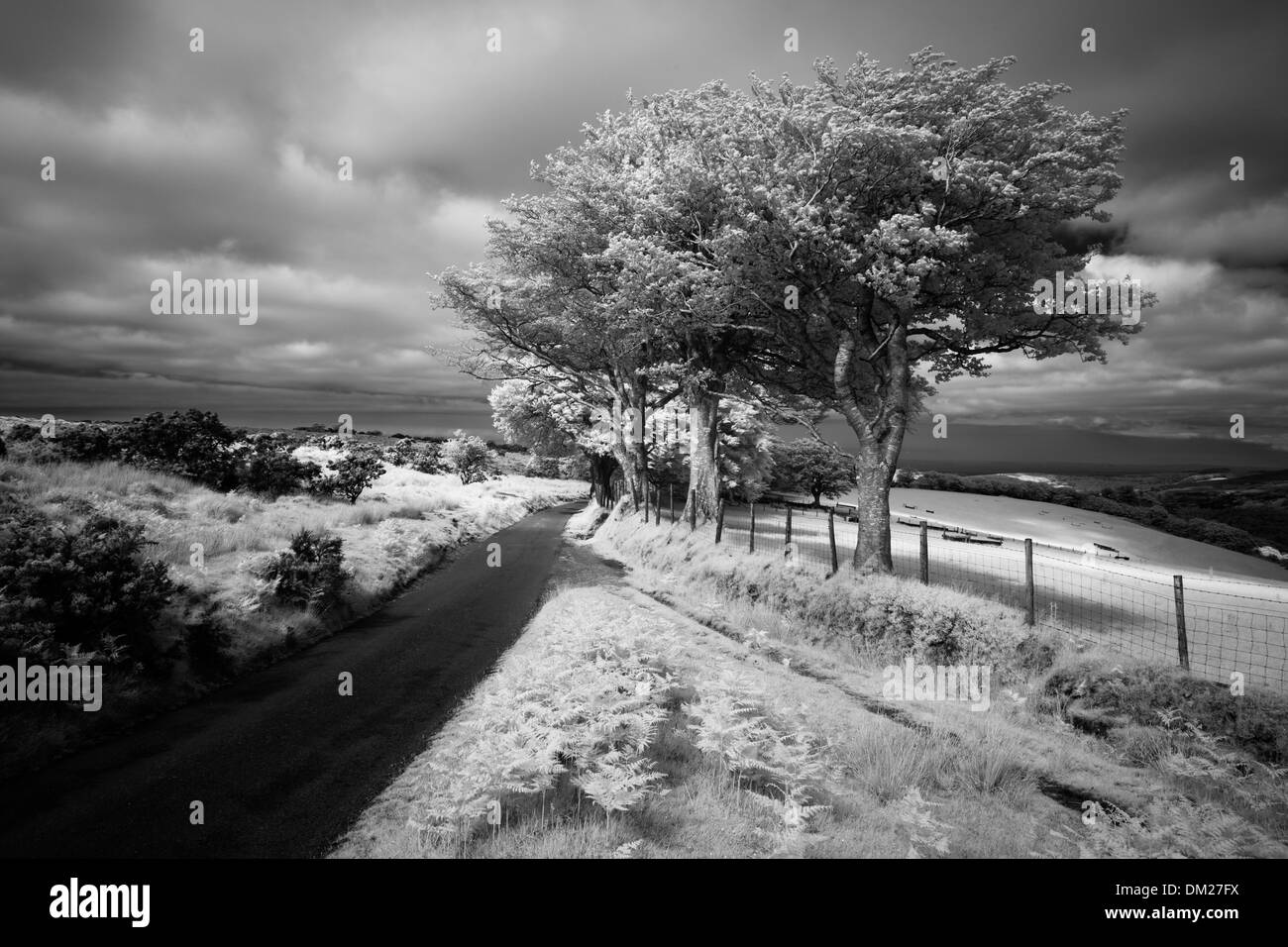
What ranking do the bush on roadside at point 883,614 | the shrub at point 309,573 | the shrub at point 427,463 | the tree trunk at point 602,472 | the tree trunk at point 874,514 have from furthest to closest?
the shrub at point 427,463 < the tree trunk at point 602,472 < the tree trunk at point 874,514 < the shrub at point 309,573 < the bush on roadside at point 883,614

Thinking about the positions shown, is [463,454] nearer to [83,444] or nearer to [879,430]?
[83,444]

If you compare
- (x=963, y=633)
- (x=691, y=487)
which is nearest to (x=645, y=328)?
(x=691, y=487)

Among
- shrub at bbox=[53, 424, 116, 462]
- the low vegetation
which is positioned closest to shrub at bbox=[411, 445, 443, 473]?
the low vegetation

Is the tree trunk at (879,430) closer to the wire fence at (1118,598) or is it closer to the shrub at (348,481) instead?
the wire fence at (1118,598)

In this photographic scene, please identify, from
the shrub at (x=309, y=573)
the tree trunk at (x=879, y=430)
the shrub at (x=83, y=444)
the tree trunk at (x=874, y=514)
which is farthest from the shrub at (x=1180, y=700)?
the shrub at (x=83, y=444)

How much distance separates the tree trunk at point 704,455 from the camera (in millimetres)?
22484

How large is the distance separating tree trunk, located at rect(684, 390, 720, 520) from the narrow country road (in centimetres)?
1203

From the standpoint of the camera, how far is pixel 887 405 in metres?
13.8

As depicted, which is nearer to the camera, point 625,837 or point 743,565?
point 625,837

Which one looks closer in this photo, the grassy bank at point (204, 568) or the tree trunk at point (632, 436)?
the grassy bank at point (204, 568)

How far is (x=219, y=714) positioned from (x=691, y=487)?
17872mm

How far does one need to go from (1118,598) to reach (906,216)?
1247cm

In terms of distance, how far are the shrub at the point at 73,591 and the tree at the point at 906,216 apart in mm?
14139
